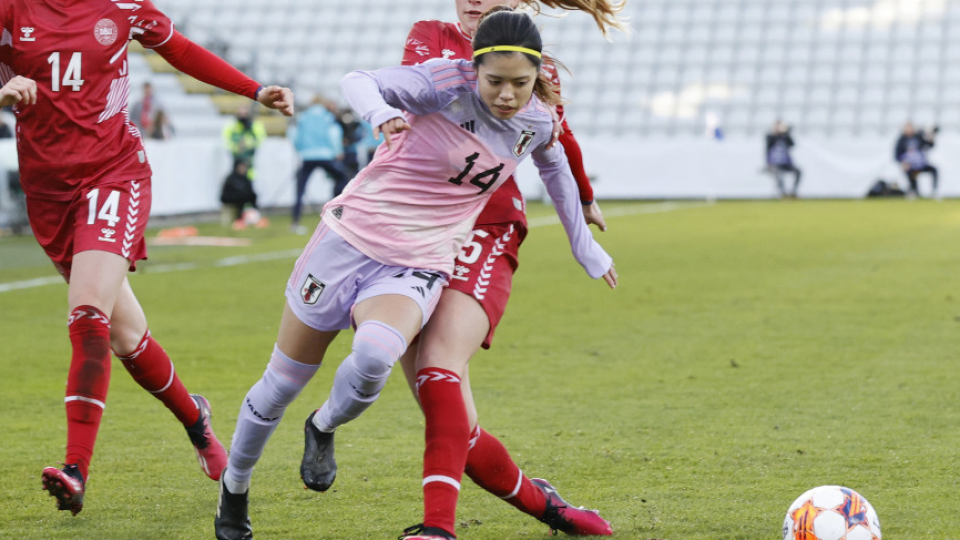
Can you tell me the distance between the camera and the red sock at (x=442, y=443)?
3467 millimetres

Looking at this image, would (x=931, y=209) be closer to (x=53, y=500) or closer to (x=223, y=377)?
(x=223, y=377)

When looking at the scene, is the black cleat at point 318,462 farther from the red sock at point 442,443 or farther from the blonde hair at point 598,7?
the blonde hair at point 598,7

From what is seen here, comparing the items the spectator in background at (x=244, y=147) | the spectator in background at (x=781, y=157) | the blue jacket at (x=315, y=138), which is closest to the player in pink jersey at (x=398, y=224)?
the blue jacket at (x=315, y=138)

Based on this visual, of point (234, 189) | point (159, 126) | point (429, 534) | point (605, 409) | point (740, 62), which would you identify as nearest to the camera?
point (429, 534)

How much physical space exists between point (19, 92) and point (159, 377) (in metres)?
1.13

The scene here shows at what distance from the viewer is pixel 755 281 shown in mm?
11461

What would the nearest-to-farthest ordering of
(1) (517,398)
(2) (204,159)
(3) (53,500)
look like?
(3) (53,500) < (1) (517,398) < (2) (204,159)

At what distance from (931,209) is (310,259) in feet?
69.1

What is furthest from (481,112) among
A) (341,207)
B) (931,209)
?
(931,209)

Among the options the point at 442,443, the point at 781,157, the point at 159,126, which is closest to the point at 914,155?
the point at 781,157

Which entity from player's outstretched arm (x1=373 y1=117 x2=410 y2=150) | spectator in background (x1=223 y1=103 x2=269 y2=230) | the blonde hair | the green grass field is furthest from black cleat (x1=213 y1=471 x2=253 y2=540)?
spectator in background (x1=223 y1=103 x2=269 y2=230)

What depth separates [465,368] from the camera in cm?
383

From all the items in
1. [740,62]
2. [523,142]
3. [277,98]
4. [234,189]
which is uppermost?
[523,142]

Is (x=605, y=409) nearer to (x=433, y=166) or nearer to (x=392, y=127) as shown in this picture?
(x=433, y=166)
